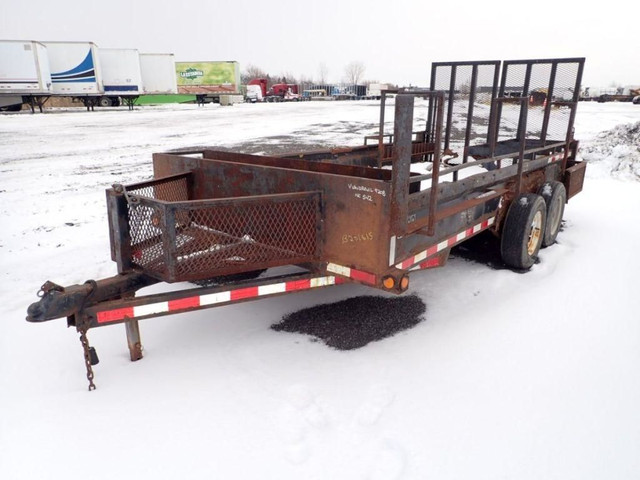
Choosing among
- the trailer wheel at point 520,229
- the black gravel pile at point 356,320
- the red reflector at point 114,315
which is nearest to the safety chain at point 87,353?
the red reflector at point 114,315

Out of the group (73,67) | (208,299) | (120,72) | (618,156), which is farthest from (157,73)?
(208,299)

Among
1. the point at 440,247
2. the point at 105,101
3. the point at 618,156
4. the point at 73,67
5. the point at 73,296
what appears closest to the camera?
the point at 73,296

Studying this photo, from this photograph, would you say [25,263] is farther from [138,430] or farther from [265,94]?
[265,94]

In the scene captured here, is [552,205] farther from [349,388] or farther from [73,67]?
[73,67]

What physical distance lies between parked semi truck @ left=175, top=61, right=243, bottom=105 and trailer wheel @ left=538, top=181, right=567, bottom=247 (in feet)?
133

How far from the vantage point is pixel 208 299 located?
2.97m

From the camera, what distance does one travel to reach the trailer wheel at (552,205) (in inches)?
199

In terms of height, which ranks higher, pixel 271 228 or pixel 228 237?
pixel 271 228

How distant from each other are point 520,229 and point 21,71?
31.6 metres

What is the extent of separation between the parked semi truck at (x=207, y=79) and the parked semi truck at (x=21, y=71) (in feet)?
48.9

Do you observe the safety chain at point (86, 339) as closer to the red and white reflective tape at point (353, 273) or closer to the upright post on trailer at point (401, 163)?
the red and white reflective tape at point (353, 273)

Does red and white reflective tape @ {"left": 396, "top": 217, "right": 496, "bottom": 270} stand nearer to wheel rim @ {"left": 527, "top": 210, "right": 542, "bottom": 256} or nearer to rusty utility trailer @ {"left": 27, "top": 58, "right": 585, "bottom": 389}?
rusty utility trailer @ {"left": 27, "top": 58, "right": 585, "bottom": 389}

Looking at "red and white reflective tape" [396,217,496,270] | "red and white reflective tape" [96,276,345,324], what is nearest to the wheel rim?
"red and white reflective tape" [396,217,496,270]

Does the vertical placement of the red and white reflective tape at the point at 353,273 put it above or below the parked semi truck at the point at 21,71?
below
